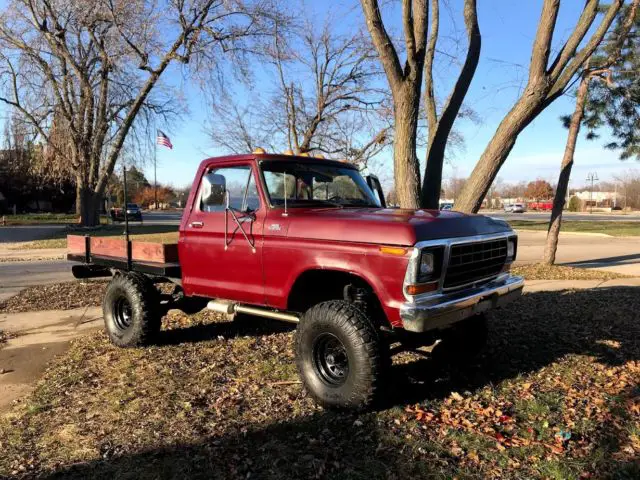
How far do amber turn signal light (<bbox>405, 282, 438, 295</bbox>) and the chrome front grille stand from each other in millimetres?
173

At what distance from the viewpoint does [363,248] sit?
152 inches

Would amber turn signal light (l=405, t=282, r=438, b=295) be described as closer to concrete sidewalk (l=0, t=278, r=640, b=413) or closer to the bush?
concrete sidewalk (l=0, t=278, r=640, b=413)

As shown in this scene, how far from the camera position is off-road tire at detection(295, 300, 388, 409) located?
151 inches

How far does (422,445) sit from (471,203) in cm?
500

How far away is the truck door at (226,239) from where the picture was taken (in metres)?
4.67

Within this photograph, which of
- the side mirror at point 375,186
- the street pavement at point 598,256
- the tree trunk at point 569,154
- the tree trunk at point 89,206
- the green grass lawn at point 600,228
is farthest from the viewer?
the green grass lawn at point 600,228

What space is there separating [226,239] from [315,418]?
1814 millimetres

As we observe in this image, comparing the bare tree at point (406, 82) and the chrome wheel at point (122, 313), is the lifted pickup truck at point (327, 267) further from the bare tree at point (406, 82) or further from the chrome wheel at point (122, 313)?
the bare tree at point (406, 82)

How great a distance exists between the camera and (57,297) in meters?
9.27

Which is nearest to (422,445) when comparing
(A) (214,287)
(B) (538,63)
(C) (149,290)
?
(A) (214,287)

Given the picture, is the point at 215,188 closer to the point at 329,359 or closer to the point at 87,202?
the point at 329,359

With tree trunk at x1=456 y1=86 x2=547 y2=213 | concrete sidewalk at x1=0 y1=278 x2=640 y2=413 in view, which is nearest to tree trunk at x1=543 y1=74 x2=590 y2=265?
concrete sidewalk at x1=0 y1=278 x2=640 y2=413

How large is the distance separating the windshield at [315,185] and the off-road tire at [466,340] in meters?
1.49

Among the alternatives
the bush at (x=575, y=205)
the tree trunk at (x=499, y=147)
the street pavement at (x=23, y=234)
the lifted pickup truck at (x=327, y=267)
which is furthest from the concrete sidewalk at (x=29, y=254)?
the bush at (x=575, y=205)
